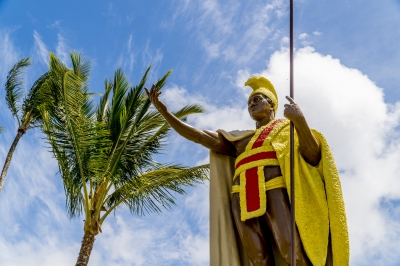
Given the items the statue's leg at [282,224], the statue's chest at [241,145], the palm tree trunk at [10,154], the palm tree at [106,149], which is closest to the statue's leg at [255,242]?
the statue's leg at [282,224]

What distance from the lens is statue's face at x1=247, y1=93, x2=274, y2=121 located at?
5.20m

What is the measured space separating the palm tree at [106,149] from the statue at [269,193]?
15.8ft

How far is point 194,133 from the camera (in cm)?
511

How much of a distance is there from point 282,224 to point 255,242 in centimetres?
30

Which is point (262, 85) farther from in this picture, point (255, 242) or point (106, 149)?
point (106, 149)

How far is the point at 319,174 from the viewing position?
15.1ft

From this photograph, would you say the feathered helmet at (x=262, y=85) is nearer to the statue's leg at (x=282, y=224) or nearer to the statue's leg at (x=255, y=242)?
the statue's leg at (x=282, y=224)

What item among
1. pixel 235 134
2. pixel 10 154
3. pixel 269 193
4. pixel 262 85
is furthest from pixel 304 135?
pixel 10 154

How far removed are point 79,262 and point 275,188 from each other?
6.43m

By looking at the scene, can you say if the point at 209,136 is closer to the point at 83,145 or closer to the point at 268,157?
the point at 268,157

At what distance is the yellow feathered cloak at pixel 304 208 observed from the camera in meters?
4.24

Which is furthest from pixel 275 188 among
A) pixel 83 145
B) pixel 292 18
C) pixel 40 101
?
pixel 40 101

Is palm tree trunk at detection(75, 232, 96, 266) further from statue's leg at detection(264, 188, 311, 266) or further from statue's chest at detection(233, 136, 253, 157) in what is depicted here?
statue's leg at detection(264, 188, 311, 266)

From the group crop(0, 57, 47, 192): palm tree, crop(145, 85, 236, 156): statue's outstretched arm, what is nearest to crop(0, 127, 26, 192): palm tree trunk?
crop(0, 57, 47, 192): palm tree
